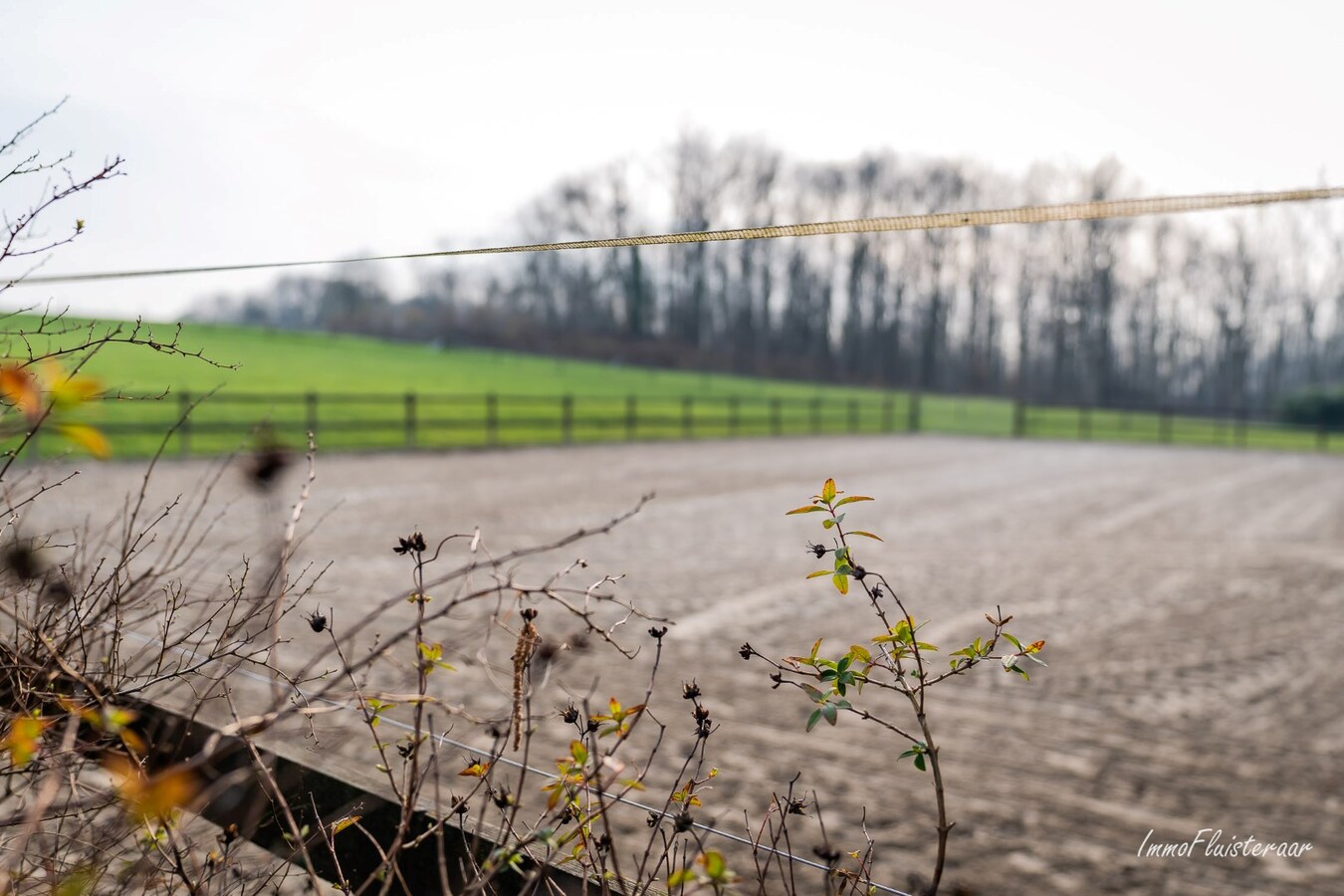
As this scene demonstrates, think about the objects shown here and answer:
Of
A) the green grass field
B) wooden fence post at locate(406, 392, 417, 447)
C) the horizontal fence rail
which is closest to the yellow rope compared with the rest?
the green grass field

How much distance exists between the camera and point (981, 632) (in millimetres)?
6297

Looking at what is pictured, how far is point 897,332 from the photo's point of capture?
156 feet

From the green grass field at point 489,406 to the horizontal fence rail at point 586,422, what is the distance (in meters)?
0.07

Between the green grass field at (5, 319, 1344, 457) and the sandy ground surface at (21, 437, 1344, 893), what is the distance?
129 inches

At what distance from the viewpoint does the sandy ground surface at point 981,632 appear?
3594mm

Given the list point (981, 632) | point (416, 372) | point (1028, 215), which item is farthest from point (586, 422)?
point (1028, 215)

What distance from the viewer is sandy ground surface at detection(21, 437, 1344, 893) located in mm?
3594

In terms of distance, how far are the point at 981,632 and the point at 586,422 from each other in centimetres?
1743

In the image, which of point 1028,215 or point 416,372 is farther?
point 416,372

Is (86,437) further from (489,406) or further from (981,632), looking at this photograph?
(489,406)

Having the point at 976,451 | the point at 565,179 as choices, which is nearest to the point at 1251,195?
the point at 976,451

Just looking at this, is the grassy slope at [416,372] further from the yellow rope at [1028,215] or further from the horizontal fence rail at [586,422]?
the yellow rope at [1028,215]

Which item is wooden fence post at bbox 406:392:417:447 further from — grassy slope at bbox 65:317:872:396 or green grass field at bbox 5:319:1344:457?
grassy slope at bbox 65:317:872:396

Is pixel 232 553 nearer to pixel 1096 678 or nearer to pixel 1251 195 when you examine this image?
pixel 1096 678
